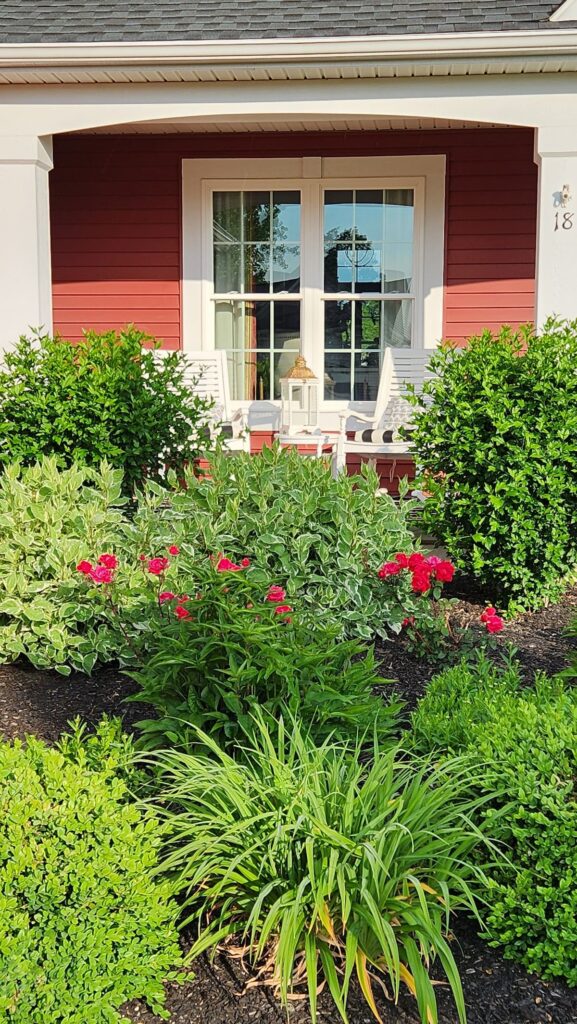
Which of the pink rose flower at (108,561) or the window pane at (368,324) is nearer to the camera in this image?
the pink rose flower at (108,561)

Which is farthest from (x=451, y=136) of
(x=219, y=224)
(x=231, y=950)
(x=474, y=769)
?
(x=231, y=950)

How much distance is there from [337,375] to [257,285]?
93 cm

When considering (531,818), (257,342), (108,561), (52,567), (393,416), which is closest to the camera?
(531,818)

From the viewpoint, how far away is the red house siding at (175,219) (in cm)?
744

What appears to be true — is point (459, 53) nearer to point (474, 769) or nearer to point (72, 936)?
point (474, 769)

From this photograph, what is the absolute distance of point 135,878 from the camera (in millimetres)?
2158

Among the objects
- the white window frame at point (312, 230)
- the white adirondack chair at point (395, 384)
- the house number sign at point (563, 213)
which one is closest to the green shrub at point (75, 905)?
the house number sign at point (563, 213)

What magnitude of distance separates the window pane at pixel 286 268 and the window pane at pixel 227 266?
11.1 inches

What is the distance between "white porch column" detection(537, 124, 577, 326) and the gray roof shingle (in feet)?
2.01

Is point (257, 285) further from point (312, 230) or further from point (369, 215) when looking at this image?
point (369, 215)

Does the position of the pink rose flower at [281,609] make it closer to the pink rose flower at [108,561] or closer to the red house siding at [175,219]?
the pink rose flower at [108,561]

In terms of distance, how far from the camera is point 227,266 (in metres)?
7.86

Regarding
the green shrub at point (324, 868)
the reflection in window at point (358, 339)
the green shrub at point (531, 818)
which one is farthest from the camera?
the reflection in window at point (358, 339)

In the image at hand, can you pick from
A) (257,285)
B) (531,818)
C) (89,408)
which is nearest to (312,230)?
(257,285)
